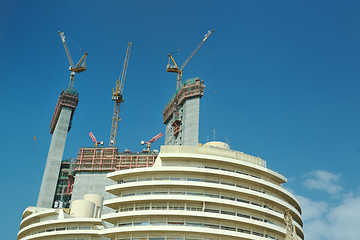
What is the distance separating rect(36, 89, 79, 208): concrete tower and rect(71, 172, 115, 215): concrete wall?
28.5ft

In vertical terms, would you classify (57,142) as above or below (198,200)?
above

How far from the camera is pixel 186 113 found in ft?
479

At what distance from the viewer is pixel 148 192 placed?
80312 millimetres

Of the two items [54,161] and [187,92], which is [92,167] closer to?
[54,161]

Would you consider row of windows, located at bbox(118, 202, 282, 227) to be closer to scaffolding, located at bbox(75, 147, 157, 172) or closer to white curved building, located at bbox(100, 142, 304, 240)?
white curved building, located at bbox(100, 142, 304, 240)

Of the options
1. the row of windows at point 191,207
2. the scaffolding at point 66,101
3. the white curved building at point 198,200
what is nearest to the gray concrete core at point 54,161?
the scaffolding at point 66,101

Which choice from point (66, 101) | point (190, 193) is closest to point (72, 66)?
point (66, 101)

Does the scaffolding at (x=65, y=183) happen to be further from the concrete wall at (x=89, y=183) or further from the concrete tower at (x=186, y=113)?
the concrete tower at (x=186, y=113)

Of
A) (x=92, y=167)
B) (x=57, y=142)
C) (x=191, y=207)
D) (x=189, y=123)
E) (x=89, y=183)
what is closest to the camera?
(x=191, y=207)

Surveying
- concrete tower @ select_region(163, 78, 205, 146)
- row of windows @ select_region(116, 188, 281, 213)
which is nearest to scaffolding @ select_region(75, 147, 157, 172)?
concrete tower @ select_region(163, 78, 205, 146)

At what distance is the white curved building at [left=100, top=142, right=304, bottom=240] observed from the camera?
7469 centimetres

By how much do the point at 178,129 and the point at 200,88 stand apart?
56.3 feet

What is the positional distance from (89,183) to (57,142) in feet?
68.9

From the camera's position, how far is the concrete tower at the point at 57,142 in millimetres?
151450
